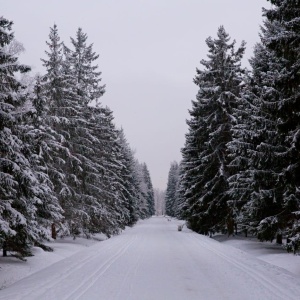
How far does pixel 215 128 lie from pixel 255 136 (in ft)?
39.5

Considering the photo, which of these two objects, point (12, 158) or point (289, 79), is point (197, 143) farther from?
point (12, 158)

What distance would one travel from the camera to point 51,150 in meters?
18.9

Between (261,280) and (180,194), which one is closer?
(261,280)

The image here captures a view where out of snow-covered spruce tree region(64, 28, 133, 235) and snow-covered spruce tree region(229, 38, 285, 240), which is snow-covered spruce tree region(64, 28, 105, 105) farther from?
snow-covered spruce tree region(229, 38, 285, 240)

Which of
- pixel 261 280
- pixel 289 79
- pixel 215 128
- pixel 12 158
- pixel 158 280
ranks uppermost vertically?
pixel 215 128

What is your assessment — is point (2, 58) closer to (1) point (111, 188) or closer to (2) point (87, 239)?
(2) point (87, 239)

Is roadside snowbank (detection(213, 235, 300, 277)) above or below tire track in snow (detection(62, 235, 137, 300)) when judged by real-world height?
above

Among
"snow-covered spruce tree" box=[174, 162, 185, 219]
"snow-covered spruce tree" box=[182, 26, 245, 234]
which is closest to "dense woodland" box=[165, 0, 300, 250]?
"snow-covered spruce tree" box=[182, 26, 245, 234]

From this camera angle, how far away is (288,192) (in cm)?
1494

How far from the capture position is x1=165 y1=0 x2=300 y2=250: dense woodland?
1159 centimetres

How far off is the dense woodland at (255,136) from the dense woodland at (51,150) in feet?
26.2

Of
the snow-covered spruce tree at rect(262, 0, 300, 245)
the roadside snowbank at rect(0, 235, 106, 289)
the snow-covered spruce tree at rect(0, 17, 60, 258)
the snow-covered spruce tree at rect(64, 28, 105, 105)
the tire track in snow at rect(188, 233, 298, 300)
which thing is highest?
the snow-covered spruce tree at rect(64, 28, 105, 105)

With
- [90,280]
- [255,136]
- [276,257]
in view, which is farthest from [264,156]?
[90,280]

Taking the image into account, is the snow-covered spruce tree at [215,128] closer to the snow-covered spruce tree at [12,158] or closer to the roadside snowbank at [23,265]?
the roadside snowbank at [23,265]
